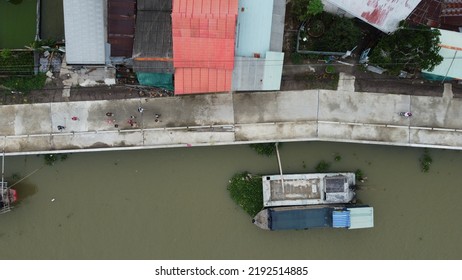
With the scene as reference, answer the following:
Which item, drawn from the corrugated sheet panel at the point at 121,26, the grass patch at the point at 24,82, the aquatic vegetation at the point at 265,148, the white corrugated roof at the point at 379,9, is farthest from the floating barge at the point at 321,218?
the grass patch at the point at 24,82

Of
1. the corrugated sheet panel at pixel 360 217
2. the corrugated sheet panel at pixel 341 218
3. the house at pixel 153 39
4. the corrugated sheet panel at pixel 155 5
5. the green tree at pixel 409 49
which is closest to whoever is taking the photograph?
the green tree at pixel 409 49

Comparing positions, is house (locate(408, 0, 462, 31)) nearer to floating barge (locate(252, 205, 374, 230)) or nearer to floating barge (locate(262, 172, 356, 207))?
floating barge (locate(262, 172, 356, 207))

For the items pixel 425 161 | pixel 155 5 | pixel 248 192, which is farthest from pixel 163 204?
pixel 425 161

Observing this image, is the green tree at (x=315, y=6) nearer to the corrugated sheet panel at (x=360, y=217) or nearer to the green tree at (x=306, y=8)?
the green tree at (x=306, y=8)

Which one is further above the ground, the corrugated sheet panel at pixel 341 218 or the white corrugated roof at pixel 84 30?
the white corrugated roof at pixel 84 30

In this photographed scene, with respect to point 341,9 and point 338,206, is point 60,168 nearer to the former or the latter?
point 338,206

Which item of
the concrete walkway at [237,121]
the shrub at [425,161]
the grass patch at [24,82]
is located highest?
the grass patch at [24,82]

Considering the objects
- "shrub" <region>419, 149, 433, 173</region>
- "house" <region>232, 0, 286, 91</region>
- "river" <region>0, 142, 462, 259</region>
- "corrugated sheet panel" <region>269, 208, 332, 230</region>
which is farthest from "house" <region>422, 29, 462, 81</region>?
"corrugated sheet panel" <region>269, 208, 332, 230</region>

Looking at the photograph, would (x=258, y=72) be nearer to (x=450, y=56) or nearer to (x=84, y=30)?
(x=84, y=30)
